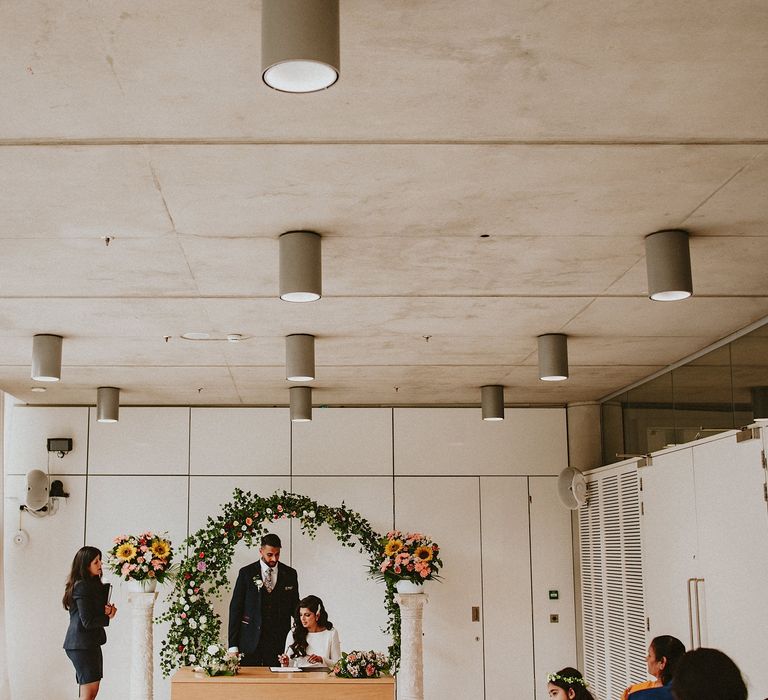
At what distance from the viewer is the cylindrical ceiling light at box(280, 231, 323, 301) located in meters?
4.33

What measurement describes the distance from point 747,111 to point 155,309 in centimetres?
387

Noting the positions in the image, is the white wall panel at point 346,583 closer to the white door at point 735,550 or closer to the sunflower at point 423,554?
the sunflower at point 423,554

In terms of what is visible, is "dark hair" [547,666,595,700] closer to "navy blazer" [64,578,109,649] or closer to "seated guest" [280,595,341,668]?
"seated guest" [280,595,341,668]

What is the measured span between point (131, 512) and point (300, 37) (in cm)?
863

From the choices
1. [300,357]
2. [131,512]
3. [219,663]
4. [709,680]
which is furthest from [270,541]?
[709,680]

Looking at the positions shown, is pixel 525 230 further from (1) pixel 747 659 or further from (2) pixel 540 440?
(2) pixel 540 440

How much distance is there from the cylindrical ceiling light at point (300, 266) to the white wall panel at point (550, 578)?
6.48 m

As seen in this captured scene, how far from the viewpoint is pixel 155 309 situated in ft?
19.6

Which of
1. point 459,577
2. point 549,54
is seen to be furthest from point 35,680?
point 549,54

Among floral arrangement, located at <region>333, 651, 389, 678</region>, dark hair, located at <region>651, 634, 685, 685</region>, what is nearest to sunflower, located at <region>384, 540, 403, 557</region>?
floral arrangement, located at <region>333, 651, 389, 678</region>

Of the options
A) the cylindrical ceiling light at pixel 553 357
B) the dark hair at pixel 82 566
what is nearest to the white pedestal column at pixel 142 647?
the dark hair at pixel 82 566

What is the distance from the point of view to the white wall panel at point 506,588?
9938 mm

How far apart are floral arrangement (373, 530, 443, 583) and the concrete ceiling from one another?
2387 millimetres

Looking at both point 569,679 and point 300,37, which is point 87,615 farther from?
point 300,37
